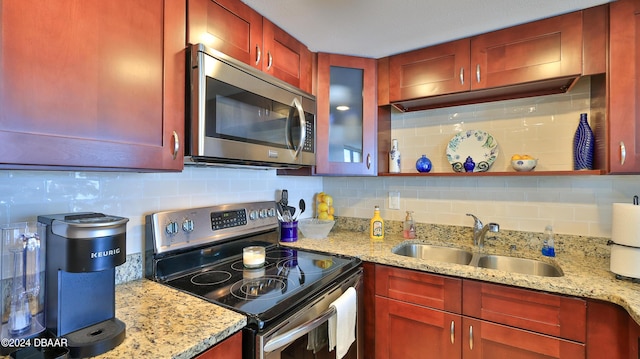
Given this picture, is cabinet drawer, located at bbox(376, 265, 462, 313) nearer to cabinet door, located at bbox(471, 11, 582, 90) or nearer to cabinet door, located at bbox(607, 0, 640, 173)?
cabinet door, located at bbox(607, 0, 640, 173)

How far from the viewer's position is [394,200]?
7.22 feet

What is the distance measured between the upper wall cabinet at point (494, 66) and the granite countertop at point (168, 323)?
160cm

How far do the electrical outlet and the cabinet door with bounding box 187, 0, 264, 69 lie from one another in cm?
131

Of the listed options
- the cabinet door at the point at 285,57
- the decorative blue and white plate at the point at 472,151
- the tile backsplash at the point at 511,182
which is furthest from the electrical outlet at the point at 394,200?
the cabinet door at the point at 285,57

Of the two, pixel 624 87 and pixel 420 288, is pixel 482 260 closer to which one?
pixel 420 288

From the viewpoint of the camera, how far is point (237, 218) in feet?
5.35

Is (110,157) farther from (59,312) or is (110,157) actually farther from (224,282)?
(224,282)

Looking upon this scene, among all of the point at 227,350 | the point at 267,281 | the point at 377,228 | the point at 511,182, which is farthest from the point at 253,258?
the point at 511,182

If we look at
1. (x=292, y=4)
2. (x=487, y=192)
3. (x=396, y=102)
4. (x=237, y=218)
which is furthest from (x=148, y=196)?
(x=487, y=192)

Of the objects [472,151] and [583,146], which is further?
[472,151]

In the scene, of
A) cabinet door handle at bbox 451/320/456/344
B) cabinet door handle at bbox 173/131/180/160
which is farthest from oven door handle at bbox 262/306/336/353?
cabinet door handle at bbox 173/131/180/160

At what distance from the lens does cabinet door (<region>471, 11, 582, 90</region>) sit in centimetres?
144

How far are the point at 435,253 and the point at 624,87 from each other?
124 cm

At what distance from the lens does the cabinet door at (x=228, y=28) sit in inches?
45.6
